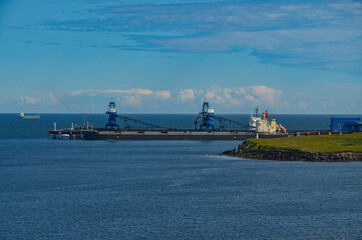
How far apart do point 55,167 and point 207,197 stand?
139ft

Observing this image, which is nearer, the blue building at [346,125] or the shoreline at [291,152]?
the shoreline at [291,152]

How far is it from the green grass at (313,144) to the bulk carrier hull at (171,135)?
56330 mm

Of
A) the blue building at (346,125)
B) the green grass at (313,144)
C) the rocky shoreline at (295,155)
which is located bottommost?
the rocky shoreline at (295,155)

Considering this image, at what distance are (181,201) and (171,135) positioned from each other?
127m

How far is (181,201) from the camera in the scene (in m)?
62.2

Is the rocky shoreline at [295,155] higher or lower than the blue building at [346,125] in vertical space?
lower

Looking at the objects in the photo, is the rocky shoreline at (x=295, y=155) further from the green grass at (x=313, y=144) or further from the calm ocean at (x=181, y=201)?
the calm ocean at (x=181, y=201)

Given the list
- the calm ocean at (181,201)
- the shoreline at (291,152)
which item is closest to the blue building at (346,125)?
the shoreline at (291,152)

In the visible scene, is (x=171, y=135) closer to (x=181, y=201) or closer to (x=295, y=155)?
(x=295, y=155)

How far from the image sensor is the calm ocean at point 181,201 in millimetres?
48656

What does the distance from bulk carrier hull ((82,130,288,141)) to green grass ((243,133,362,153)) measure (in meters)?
56.3

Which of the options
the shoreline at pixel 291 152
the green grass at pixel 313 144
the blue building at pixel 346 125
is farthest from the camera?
the blue building at pixel 346 125

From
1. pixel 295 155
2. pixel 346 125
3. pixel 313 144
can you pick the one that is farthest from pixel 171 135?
pixel 295 155

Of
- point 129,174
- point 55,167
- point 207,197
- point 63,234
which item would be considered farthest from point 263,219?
point 55,167
